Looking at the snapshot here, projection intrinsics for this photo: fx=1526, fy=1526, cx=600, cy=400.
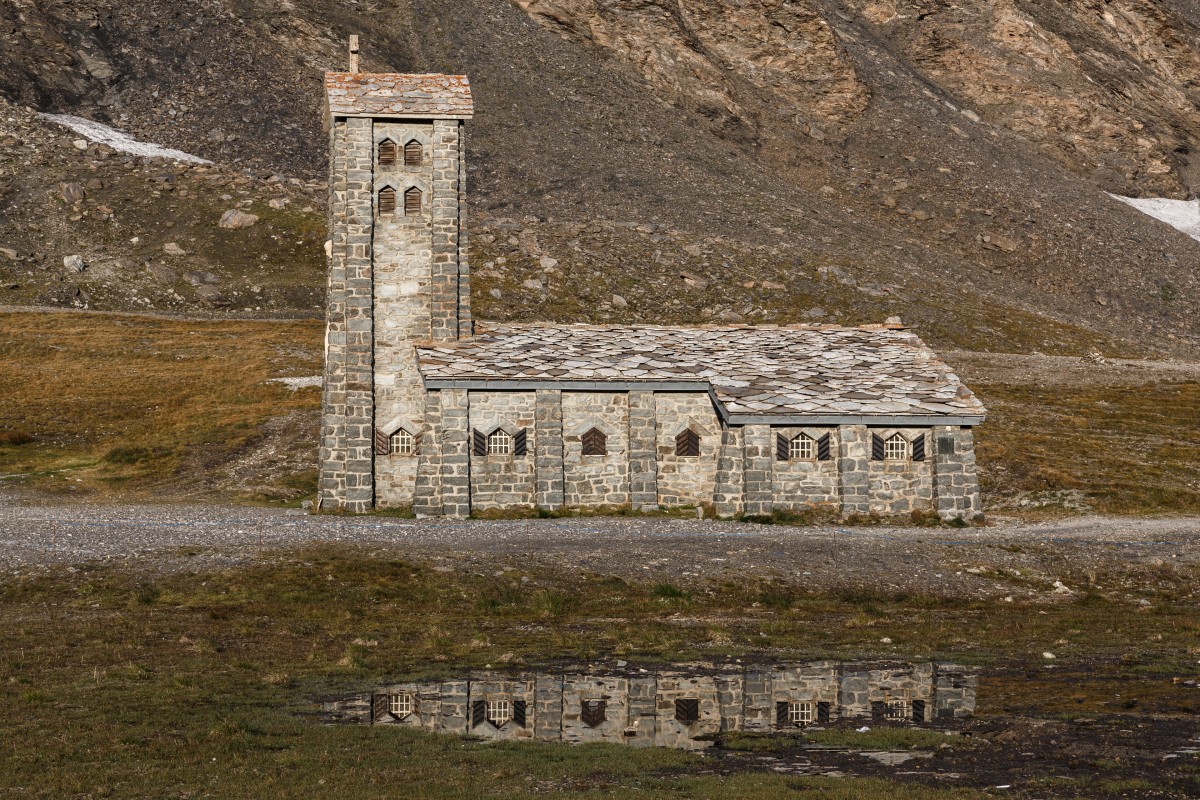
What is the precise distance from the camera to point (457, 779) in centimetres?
1697

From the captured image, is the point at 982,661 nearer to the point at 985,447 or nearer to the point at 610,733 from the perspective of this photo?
the point at 610,733

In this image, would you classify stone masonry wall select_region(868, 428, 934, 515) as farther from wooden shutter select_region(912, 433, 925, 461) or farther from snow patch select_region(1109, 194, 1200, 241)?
snow patch select_region(1109, 194, 1200, 241)

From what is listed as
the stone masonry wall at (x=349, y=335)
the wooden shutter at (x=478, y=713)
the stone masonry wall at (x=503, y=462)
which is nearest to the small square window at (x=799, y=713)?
the wooden shutter at (x=478, y=713)

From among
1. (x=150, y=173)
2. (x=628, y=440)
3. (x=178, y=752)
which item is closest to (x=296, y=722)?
(x=178, y=752)

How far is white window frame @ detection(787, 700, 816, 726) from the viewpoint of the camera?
66.3 ft

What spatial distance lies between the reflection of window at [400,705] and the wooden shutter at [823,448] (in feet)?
66.0

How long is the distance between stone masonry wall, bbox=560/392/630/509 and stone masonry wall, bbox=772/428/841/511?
4028mm

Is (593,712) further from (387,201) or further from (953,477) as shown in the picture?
(387,201)

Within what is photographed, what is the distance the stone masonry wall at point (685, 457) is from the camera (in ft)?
133

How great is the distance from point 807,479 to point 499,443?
8049mm

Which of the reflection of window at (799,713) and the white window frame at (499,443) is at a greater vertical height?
the white window frame at (499,443)

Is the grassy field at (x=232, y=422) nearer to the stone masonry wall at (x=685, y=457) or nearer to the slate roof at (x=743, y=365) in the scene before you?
the slate roof at (x=743, y=365)

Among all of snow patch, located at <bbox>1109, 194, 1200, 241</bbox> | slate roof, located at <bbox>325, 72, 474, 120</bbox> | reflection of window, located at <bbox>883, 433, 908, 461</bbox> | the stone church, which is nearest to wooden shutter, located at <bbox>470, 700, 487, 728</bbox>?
the stone church

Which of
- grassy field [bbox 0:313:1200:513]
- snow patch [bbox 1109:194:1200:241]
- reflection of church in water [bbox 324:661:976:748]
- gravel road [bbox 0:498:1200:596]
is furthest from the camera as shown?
snow patch [bbox 1109:194:1200:241]
